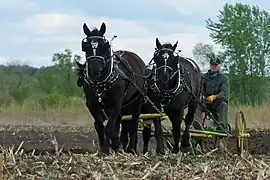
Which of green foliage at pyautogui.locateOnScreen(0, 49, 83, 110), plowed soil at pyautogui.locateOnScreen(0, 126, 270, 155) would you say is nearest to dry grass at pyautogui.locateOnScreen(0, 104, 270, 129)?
plowed soil at pyautogui.locateOnScreen(0, 126, 270, 155)

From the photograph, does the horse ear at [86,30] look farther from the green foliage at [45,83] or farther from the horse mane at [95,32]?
the green foliage at [45,83]

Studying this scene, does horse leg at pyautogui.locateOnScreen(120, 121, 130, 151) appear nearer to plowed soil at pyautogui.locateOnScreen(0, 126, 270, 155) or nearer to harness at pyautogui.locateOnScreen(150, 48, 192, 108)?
harness at pyautogui.locateOnScreen(150, 48, 192, 108)

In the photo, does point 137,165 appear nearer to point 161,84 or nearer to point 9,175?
point 9,175

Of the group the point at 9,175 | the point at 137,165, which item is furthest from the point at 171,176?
the point at 9,175

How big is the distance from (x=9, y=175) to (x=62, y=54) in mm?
40008

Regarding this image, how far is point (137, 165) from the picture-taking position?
24.6 ft

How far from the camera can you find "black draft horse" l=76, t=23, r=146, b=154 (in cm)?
1040

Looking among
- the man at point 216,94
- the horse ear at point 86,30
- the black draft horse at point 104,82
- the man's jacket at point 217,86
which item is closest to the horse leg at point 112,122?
the black draft horse at point 104,82

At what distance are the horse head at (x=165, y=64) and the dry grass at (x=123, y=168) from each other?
3.79 m

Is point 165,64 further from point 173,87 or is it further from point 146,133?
point 146,133

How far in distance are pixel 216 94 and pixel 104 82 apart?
4.20 meters

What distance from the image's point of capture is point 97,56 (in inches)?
409

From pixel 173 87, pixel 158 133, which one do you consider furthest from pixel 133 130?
pixel 173 87

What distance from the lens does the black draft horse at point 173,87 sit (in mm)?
11992
